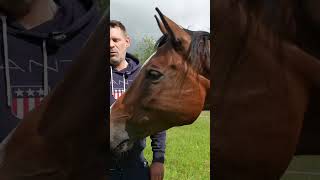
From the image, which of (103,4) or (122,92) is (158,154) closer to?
(122,92)

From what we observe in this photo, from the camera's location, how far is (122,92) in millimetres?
707

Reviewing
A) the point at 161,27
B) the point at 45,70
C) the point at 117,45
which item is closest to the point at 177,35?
the point at 161,27

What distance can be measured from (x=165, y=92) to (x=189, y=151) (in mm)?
116

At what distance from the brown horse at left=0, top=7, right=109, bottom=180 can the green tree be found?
0.07m

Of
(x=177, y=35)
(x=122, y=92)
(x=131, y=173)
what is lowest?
(x=131, y=173)

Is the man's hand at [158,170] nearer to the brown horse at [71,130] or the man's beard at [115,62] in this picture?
the brown horse at [71,130]

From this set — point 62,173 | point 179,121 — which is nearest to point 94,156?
point 62,173

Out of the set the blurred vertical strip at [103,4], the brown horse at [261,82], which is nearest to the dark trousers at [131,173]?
the brown horse at [261,82]

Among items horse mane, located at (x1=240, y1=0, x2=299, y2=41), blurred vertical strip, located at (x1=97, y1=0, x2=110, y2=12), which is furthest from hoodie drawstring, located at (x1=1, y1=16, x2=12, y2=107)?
horse mane, located at (x1=240, y1=0, x2=299, y2=41)

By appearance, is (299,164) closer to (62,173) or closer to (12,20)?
(62,173)

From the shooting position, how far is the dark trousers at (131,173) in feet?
2.29

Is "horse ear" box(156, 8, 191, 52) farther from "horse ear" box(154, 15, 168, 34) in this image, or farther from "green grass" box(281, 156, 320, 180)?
"green grass" box(281, 156, 320, 180)

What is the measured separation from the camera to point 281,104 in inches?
24.6

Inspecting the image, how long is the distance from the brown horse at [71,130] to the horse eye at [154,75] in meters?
0.08
